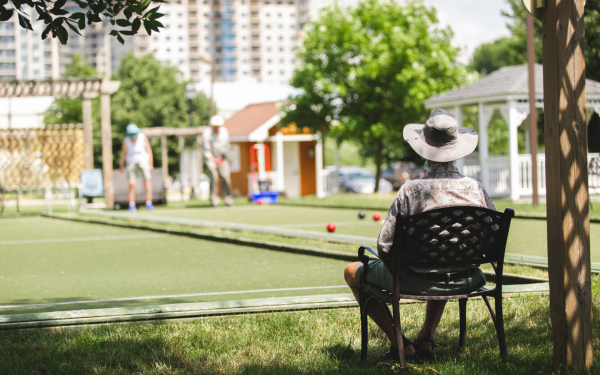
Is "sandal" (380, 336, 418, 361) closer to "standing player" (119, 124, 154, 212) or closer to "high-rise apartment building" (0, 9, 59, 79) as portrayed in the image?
"standing player" (119, 124, 154, 212)

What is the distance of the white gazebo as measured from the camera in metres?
18.7

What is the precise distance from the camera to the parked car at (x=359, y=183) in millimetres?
36094

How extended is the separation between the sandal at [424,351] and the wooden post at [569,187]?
0.64 m

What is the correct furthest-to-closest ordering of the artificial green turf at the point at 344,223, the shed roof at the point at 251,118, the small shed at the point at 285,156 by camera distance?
the shed roof at the point at 251,118 → the small shed at the point at 285,156 → the artificial green turf at the point at 344,223

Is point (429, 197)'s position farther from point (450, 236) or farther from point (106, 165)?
point (106, 165)

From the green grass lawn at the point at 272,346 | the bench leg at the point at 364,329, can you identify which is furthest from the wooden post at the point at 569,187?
the bench leg at the point at 364,329

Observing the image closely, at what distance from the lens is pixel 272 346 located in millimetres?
3838

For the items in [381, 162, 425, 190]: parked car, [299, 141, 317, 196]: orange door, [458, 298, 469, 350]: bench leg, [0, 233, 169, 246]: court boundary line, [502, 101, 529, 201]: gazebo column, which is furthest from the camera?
[299, 141, 317, 196]: orange door

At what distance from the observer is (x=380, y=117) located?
84.0ft

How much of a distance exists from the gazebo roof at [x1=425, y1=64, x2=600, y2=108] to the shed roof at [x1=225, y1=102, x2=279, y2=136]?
37.8ft

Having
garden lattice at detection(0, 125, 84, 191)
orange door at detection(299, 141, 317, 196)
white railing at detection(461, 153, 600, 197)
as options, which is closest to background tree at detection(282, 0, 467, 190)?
white railing at detection(461, 153, 600, 197)

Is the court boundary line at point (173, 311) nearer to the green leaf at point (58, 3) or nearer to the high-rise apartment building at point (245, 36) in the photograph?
the green leaf at point (58, 3)

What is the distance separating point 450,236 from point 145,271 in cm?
460

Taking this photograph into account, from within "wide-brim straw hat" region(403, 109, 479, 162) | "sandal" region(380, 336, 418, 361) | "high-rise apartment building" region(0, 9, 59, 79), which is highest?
"high-rise apartment building" region(0, 9, 59, 79)
